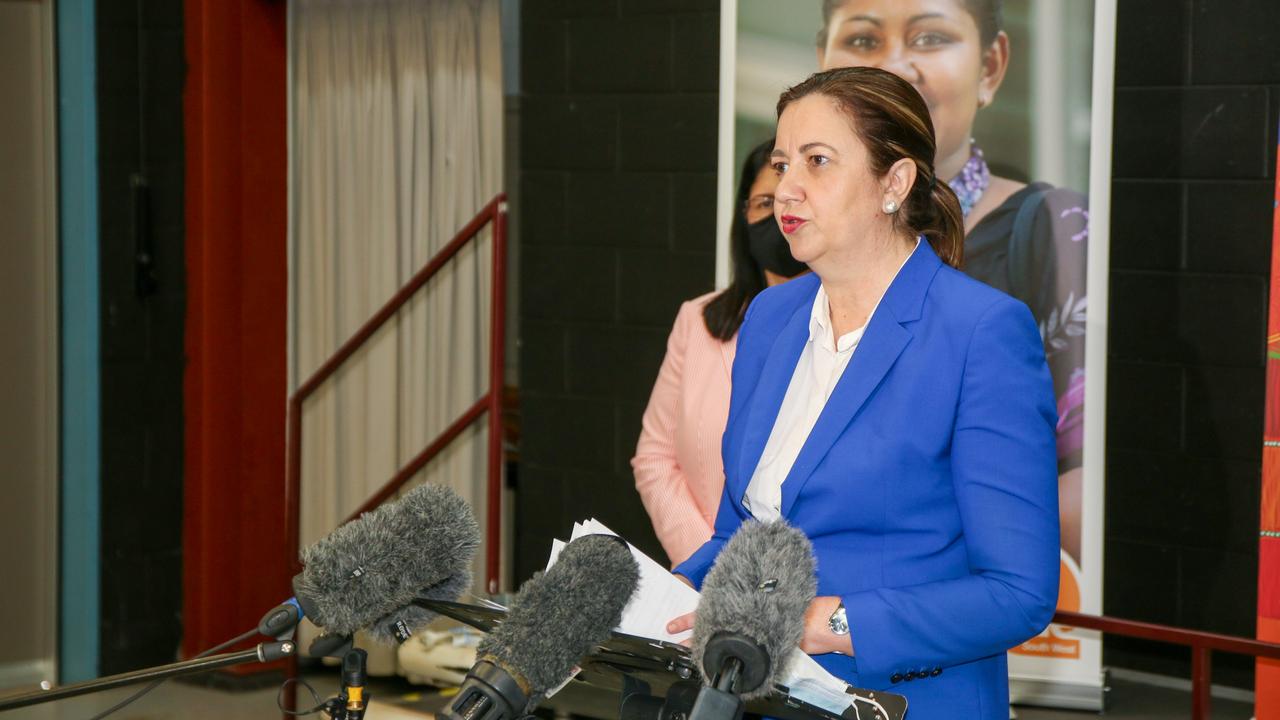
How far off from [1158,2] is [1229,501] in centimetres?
125

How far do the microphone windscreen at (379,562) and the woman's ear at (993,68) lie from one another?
2073 mm

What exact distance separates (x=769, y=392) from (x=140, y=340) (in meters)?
3.52

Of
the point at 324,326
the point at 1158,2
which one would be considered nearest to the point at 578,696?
the point at 324,326

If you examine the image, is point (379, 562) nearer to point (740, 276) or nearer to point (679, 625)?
point (679, 625)

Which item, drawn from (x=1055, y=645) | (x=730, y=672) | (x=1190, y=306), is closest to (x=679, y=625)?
(x=730, y=672)

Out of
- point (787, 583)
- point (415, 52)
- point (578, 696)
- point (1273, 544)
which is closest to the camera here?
point (787, 583)

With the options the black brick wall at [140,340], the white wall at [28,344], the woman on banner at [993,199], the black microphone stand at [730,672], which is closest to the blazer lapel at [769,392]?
the black microphone stand at [730,672]

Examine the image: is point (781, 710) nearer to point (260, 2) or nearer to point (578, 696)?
point (578, 696)

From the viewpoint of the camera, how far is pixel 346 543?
159 centimetres

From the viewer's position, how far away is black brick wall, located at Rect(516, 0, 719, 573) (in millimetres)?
3887

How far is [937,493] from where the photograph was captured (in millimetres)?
1575

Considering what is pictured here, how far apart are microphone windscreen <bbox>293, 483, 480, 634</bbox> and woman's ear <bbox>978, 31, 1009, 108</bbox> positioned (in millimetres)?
2073

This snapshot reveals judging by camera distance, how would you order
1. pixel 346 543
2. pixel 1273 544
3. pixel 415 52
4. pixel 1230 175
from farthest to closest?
1. pixel 415 52
2. pixel 1230 175
3. pixel 1273 544
4. pixel 346 543

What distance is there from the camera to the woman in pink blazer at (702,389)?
2801mm
